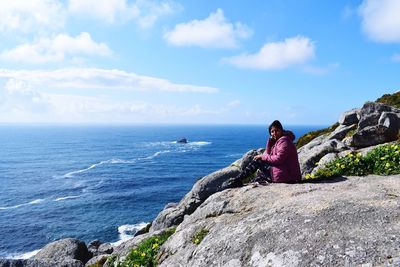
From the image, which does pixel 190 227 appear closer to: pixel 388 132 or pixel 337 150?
pixel 337 150

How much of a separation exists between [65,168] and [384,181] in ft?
391

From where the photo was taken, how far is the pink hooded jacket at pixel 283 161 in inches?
569

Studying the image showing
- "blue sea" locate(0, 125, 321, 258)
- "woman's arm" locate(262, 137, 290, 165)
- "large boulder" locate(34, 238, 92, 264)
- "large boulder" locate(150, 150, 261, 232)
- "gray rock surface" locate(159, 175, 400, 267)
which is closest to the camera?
"gray rock surface" locate(159, 175, 400, 267)

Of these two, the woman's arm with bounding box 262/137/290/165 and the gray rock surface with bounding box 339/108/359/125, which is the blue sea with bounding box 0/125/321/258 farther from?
the woman's arm with bounding box 262/137/290/165

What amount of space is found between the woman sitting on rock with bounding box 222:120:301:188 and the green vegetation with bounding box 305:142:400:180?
1.32 meters

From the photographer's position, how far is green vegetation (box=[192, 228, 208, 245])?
39.1 feet

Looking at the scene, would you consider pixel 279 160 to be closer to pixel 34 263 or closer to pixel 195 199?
pixel 34 263

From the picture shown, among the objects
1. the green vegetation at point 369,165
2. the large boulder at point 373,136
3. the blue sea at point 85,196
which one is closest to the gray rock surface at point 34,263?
the green vegetation at point 369,165

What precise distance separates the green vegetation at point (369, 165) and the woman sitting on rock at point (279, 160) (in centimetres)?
132

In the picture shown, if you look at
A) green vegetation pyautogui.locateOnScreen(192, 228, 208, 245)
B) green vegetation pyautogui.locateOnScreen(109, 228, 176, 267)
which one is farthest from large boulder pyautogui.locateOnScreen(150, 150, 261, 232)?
green vegetation pyautogui.locateOnScreen(192, 228, 208, 245)

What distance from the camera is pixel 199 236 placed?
1220cm

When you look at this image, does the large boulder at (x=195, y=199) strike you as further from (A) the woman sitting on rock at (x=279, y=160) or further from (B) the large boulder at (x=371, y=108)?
(A) the woman sitting on rock at (x=279, y=160)

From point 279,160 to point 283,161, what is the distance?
0.20m

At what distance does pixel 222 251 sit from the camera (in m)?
10.2
